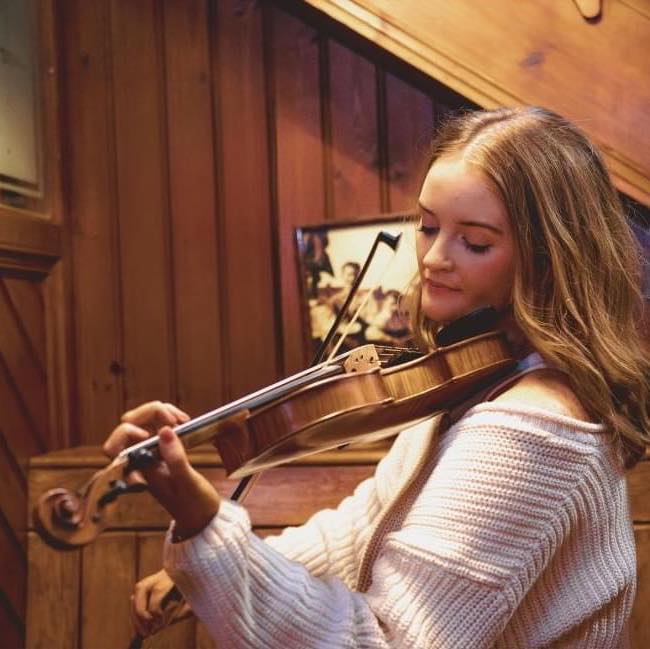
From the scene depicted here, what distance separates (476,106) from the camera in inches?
76.5

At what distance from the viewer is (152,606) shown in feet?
3.86

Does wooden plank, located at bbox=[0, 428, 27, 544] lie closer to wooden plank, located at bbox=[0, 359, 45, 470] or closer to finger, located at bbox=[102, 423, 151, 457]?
wooden plank, located at bbox=[0, 359, 45, 470]

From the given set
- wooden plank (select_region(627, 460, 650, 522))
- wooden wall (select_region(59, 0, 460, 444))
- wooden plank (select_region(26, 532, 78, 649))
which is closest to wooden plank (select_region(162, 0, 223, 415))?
wooden wall (select_region(59, 0, 460, 444))

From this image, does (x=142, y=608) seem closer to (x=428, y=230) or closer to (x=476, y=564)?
(x=476, y=564)

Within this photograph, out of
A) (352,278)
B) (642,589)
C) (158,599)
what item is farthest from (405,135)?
(158,599)

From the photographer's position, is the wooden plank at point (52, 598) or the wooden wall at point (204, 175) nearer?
the wooden plank at point (52, 598)

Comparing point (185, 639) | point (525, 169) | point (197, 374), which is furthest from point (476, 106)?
point (185, 639)

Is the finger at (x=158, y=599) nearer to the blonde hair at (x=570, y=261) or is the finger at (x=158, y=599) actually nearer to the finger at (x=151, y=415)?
the finger at (x=151, y=415)

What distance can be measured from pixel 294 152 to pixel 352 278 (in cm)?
37

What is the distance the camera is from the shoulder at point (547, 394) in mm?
1083

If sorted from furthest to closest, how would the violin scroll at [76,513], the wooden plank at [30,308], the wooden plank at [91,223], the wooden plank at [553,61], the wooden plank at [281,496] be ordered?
the wooden plank at [91,223] < the wooden plank at [30,308] < the wooden plank at [281,496] < the wooden plank at [553,61] < the violin scroll at [76,513]

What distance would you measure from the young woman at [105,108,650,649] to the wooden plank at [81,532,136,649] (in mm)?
805

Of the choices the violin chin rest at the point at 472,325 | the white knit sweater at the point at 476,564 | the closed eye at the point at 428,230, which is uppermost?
the closed eye at the point at 428,230

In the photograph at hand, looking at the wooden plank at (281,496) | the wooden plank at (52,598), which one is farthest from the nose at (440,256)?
the wooden plank at (52,598)
